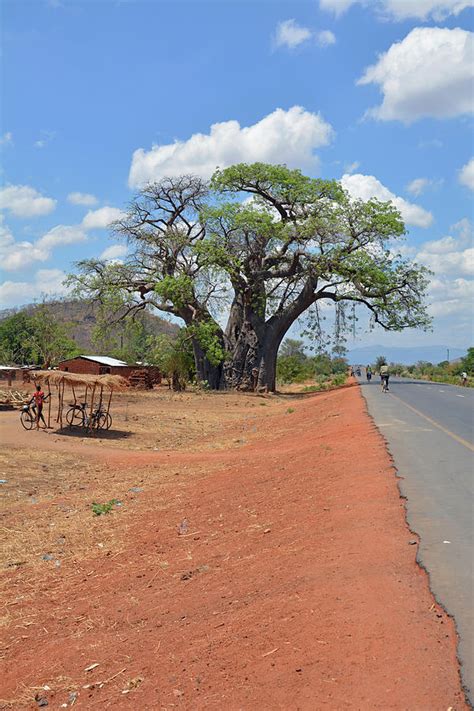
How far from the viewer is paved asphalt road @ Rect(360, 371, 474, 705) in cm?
514

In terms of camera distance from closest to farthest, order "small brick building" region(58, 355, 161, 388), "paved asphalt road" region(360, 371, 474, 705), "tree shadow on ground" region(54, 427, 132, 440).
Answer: "paved asphalt road" region(360, 371, 474, 705) < "tree shadow on ground" region(54, 427, 132, 440) < "small brick building" region(58, 355, 161, 388)

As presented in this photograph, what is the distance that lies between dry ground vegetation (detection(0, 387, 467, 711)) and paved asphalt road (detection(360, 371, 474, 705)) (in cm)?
14

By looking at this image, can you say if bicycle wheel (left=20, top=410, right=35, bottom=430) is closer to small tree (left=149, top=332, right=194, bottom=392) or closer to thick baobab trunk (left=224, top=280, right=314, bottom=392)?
small tree (left=149, top=332, right=194, bottom=392)

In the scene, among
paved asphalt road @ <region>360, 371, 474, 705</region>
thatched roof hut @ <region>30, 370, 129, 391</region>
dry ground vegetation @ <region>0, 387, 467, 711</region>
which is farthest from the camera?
thatched roof hut @ <region>30, 370, 129, 391</region>

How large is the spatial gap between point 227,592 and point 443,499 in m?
3.46

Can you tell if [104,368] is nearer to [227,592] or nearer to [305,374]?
[305,374]

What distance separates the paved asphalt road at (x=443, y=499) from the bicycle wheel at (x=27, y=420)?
11.9 meters

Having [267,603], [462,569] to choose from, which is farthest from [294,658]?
[462,569]

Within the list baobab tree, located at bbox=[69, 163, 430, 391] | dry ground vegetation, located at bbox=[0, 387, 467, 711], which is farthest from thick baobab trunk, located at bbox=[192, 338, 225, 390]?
dry ground vegetation, located at bbox=[0, 387, 467, 711]

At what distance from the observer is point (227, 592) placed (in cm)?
642

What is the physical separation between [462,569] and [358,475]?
15.2 ft

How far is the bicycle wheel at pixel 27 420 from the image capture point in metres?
23.3

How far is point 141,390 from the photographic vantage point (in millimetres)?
42719

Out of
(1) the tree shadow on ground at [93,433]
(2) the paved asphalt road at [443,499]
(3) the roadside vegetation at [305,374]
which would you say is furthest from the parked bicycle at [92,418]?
(3) the roadside vegetation at [305,374]
